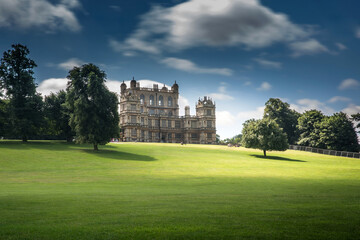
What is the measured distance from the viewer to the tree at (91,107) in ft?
150

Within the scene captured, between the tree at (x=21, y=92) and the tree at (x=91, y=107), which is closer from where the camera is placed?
the tree at (x=91, y=107)

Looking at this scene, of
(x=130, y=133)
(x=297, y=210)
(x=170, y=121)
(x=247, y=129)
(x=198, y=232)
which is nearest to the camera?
(x=198, y=232)

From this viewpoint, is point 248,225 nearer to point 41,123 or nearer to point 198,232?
point 198,232

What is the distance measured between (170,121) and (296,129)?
141ft

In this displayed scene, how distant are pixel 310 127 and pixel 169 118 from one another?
156 feet

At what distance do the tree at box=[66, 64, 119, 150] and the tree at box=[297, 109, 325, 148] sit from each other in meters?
54.5

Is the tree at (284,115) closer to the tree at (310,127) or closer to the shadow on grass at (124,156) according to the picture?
the tree at (310,127)

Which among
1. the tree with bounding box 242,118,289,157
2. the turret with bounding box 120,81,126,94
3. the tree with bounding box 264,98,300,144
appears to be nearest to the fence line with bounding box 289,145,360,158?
the tree with bounding box 264,98,300,144

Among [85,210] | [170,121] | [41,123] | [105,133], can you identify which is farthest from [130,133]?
[85,210]

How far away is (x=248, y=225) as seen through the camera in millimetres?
8211

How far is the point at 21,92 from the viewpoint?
176 feet

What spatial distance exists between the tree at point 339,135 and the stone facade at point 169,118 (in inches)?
1617

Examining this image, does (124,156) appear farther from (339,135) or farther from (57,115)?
(339,135)

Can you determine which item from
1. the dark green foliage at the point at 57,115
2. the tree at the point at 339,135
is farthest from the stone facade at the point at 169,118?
the tree at the point at 339,135
